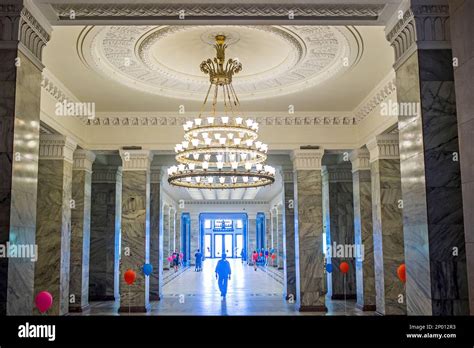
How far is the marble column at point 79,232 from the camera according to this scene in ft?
34.4

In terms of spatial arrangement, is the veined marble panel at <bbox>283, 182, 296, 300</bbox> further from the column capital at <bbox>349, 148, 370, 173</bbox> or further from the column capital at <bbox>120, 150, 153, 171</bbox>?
the column capital at <bbox>120, 150, 153, 171</bbox>

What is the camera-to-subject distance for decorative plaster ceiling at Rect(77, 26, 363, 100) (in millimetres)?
6738

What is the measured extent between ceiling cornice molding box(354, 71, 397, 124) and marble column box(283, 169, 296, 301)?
2.87 meters

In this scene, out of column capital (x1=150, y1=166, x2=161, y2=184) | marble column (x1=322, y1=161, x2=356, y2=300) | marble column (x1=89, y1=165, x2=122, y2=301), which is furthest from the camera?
marble column (x1=89, y1=165, x2=122, y2=301)

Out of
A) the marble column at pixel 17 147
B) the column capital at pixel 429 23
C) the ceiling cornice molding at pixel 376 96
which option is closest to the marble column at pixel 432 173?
the column capital at pixel 429 23

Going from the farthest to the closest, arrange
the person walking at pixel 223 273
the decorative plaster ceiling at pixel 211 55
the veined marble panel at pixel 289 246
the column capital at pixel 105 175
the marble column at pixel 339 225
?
1. the column capital at pixel 105 175
2. the marble column at pixel 339 225
3. the person walking at pixel 223 273
4. the veined marble panel at pixel 289 246
5. the decorative plaster ceiling at pixel 211 55

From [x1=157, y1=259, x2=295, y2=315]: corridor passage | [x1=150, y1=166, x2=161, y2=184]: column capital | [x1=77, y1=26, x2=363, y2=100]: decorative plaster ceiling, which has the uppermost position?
[x1=77, y1=26, x2=363, y2=100]: decorative plaster ceiling

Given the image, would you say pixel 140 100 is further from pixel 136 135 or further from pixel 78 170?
pixel 78 170

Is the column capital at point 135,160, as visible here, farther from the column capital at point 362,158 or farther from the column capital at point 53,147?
the column capital at point 362,158

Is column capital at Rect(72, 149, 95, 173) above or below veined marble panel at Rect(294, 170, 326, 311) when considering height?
above

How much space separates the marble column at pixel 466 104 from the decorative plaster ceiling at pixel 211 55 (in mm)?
2546

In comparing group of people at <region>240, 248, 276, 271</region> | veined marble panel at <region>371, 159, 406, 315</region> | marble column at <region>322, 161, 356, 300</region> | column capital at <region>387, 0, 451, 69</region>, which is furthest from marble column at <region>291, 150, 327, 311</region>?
Result: group of people at <region>240, 248, 276, 271</region>

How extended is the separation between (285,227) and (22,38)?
9.29 m
